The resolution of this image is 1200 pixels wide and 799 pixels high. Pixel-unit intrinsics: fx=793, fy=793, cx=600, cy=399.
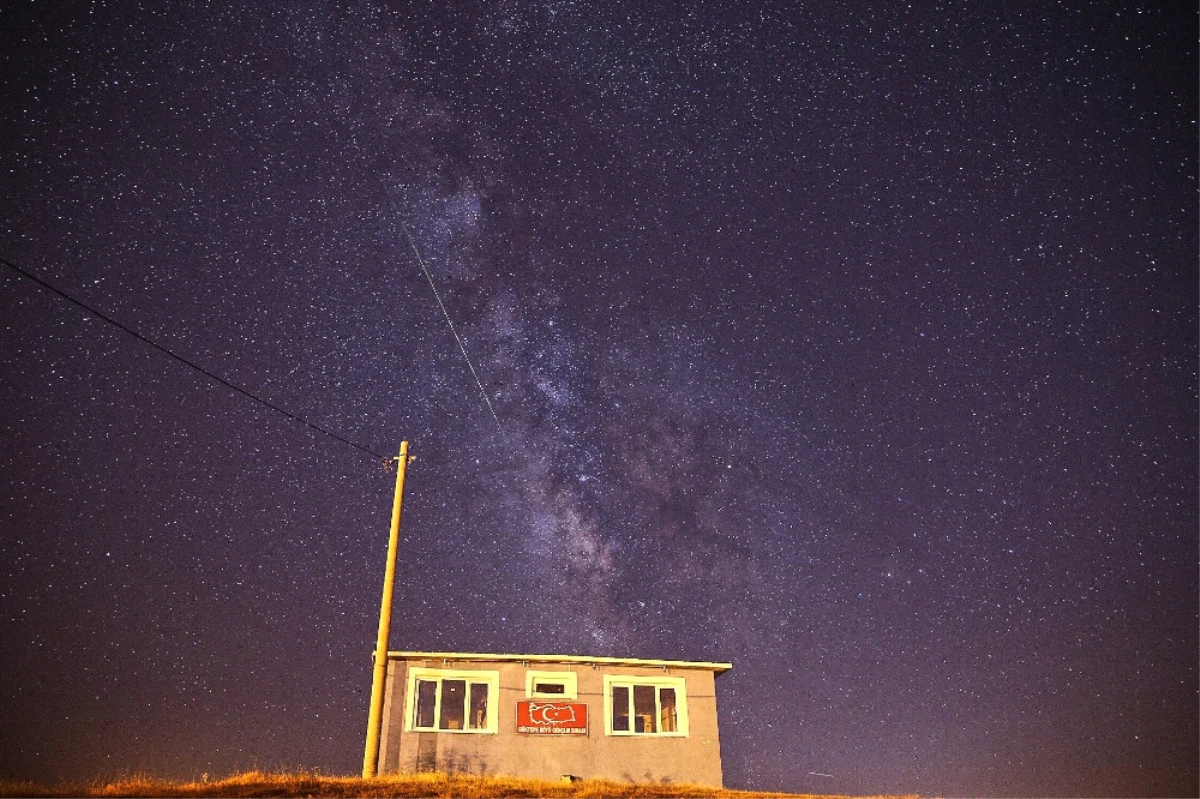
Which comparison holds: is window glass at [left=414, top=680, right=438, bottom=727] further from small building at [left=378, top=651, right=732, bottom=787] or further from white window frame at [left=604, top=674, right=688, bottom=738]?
white window frame at [left=604, top=674, right=688, bottom=738]

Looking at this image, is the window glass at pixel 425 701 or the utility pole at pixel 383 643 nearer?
the utility pole at pixel 383 643

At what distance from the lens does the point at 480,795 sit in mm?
14797

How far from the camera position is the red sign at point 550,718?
70.4 feet

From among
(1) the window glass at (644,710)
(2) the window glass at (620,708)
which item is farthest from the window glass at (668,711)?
(2) the window glass at (620,708)

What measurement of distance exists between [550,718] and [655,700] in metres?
3.04

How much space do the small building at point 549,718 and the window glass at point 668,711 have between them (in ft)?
0.09

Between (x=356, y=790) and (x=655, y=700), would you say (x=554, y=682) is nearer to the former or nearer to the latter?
(x=655, y=700)

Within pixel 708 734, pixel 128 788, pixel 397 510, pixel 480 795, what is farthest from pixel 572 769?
pixel 128 788

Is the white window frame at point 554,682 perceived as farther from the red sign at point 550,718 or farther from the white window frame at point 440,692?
the white window frame at point 440,692

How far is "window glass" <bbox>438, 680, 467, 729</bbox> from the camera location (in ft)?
70.1

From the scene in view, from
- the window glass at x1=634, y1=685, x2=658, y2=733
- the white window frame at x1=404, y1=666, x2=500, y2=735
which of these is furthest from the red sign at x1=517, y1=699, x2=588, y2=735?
the window glass at x1=634, y1=685, x2=658, y2=733

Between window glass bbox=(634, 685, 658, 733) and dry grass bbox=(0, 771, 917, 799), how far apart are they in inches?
148

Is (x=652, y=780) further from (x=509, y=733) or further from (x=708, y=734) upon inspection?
(x=509, y=733)

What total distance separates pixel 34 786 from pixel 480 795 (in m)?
7.51
